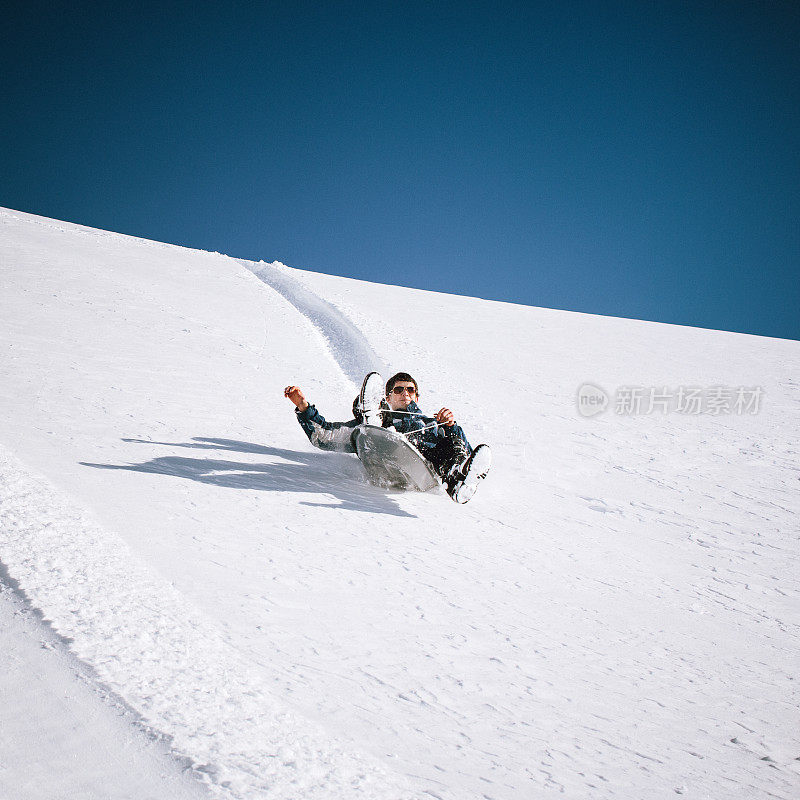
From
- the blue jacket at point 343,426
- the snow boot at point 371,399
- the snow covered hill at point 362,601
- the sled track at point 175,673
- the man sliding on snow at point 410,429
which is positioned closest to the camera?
the sled track at point 175,673

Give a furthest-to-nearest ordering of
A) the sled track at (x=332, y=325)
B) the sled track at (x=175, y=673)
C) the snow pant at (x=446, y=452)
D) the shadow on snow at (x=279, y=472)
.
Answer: the sled track at (x=332, y=325)
the snow pant at (x=446, y=452)
the shadow on snow at (x=279, y=472)
the sled track at (x=175, y=673)

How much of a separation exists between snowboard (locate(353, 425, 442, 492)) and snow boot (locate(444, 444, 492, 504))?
0.76 ft

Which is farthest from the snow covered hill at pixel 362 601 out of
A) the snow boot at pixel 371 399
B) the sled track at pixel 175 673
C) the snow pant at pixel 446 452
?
the snow boot at pixel 371 399

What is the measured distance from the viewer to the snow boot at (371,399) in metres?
4.15

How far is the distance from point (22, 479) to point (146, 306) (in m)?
7.19

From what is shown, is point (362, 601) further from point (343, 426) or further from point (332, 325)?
point (332, 325)

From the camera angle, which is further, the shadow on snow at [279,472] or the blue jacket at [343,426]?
the blue jacket at [343,426]

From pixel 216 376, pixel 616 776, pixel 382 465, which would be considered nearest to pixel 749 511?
pixel 382 465

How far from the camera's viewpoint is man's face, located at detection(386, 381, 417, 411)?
4363mm

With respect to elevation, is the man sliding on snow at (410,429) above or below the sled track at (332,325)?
below

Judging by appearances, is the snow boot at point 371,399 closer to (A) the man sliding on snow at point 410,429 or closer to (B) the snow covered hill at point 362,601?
(A) the man sliding on snow at point 410,429

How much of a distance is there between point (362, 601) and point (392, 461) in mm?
1659

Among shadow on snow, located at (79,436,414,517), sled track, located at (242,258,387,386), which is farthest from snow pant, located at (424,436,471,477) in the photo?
sled track, located at (242,258,387,386)

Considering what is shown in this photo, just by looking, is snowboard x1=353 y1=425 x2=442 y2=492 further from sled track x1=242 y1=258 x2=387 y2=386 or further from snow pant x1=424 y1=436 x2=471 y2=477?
sled track x1=242 y1=258 x2=387 y2=386
